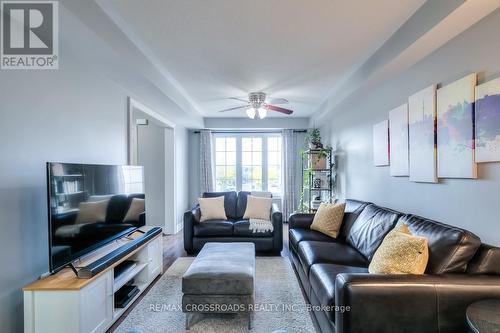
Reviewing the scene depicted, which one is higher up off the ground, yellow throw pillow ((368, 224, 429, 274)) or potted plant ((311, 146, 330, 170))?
potted plant ((311, 146, 330, 170))

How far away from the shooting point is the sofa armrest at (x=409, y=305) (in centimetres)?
142

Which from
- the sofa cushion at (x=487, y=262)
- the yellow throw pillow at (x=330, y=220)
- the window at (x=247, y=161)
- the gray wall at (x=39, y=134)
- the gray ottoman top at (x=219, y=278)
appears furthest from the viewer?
the window at (x=247, y=161)

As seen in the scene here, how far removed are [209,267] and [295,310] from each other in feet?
3.01

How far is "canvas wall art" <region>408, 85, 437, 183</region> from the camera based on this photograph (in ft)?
7.13

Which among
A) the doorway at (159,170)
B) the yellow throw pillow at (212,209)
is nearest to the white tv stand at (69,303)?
the yellow throw pillow at (212,209)

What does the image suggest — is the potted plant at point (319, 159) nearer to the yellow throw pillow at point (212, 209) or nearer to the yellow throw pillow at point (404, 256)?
the yellow throw pillow at point (212, 209)

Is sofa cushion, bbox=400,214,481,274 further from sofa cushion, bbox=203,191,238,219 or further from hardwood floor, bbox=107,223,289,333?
sofa cushion, bbox=203,191,238,219

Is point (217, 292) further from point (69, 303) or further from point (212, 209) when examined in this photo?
point (212, 209)

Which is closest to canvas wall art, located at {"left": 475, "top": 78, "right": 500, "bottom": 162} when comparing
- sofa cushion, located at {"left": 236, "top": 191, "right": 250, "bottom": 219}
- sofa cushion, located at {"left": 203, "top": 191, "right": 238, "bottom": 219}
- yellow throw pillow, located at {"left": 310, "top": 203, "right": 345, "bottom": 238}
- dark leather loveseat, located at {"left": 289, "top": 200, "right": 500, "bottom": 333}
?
dark leather loveseat, located at {"left": 289, "top": 200, "right": 500, "bottom": 333}

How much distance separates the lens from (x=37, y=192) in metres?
1.89

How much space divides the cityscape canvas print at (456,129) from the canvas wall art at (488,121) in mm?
50

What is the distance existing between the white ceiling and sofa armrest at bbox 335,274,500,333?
1942mm

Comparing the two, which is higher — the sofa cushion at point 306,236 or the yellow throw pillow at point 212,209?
the yellow throw pillow at point 212,209

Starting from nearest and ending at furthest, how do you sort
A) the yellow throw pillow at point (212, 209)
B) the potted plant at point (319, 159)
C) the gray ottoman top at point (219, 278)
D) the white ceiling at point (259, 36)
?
the white ceiling at point (259, 36), the gray ottoman top at point (219, 278), the yellow throw pillow at point (212, 209), the potted plant at point (319, 159)
